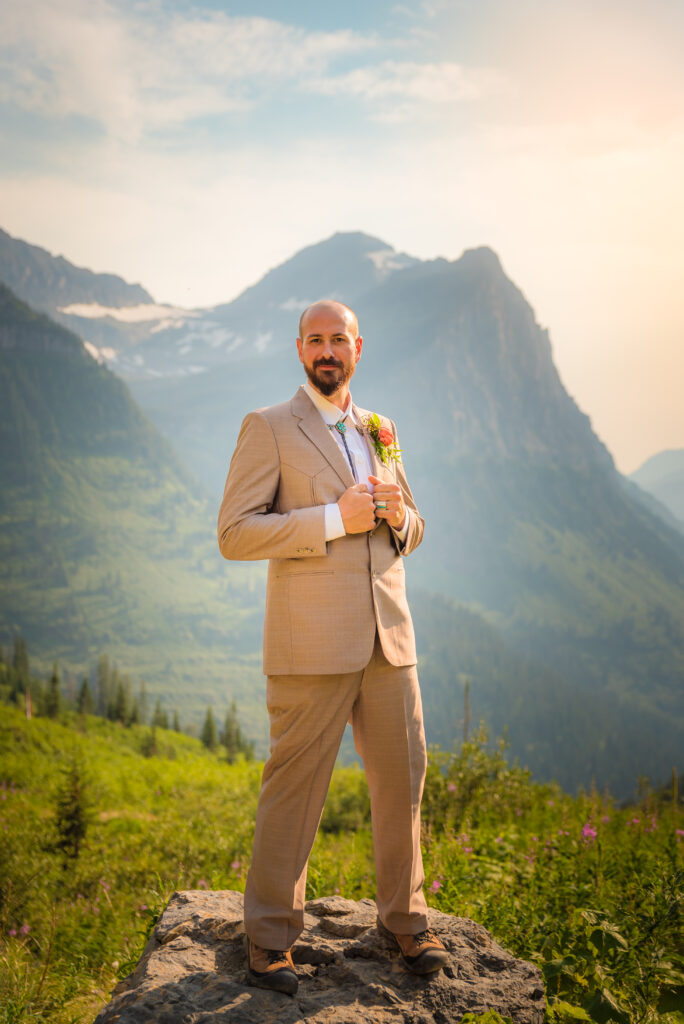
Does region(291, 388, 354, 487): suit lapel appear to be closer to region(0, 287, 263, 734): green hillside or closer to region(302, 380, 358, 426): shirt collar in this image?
region(302, 380, 358, 426): shirt collar

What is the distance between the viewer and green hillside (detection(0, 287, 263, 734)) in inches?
5719

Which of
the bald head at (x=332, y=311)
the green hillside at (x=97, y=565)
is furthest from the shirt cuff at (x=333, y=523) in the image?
the green hillside at (x=97, y=565)

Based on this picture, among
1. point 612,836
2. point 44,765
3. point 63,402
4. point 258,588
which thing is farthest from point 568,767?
point 63,402

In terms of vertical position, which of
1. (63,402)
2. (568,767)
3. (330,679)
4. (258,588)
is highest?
(63,402)

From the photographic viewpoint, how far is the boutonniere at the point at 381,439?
3.09m

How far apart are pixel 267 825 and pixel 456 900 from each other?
1694 millimetres

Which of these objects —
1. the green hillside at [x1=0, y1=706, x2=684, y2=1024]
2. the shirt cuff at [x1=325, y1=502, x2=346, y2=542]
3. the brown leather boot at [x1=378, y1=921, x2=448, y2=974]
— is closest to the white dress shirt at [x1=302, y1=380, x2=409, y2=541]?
the shirt cuff at [x1=325, y1=502, x2=346, y2=542]

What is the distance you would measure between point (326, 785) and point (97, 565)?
179m

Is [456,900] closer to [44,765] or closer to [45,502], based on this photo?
[44,765]

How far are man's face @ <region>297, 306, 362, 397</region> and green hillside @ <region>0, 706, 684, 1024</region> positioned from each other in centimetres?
250

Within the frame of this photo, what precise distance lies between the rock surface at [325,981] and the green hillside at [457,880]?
0.91ft

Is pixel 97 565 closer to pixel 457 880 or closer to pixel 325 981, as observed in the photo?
pixel 457 880

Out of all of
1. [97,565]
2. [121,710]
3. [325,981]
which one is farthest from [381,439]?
[97,565]

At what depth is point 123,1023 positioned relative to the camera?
7.73ft
